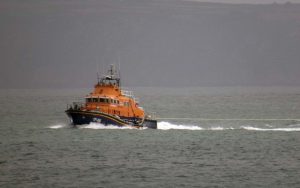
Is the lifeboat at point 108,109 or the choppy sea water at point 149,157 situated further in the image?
the lifeboat at point 108,109

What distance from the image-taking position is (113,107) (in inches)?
3071

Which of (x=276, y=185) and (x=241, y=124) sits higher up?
(x=241, y=124)

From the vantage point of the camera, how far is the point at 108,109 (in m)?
77.6

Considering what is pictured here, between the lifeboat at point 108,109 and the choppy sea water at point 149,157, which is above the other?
the lifeboat at point 108,109

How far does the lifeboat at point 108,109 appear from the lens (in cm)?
7675

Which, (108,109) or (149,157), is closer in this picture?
(149,157)

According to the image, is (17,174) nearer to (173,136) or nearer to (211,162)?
(211,162)

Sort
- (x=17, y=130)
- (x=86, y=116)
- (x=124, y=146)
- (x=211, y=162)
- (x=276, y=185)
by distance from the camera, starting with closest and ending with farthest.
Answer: (x=276, y=185) → (x=211, y=162) → (x=124, y=146) → (x=86, y=116) → (x=17, y=130)

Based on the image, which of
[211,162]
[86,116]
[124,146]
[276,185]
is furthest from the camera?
[86,116]

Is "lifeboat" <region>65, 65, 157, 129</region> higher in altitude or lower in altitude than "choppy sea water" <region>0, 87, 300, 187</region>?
higher

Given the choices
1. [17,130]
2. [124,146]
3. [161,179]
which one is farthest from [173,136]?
[161,179]

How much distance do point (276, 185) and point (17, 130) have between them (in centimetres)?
4090

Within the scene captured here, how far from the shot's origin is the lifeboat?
3022 inches

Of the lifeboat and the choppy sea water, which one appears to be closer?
the choppy sea water
